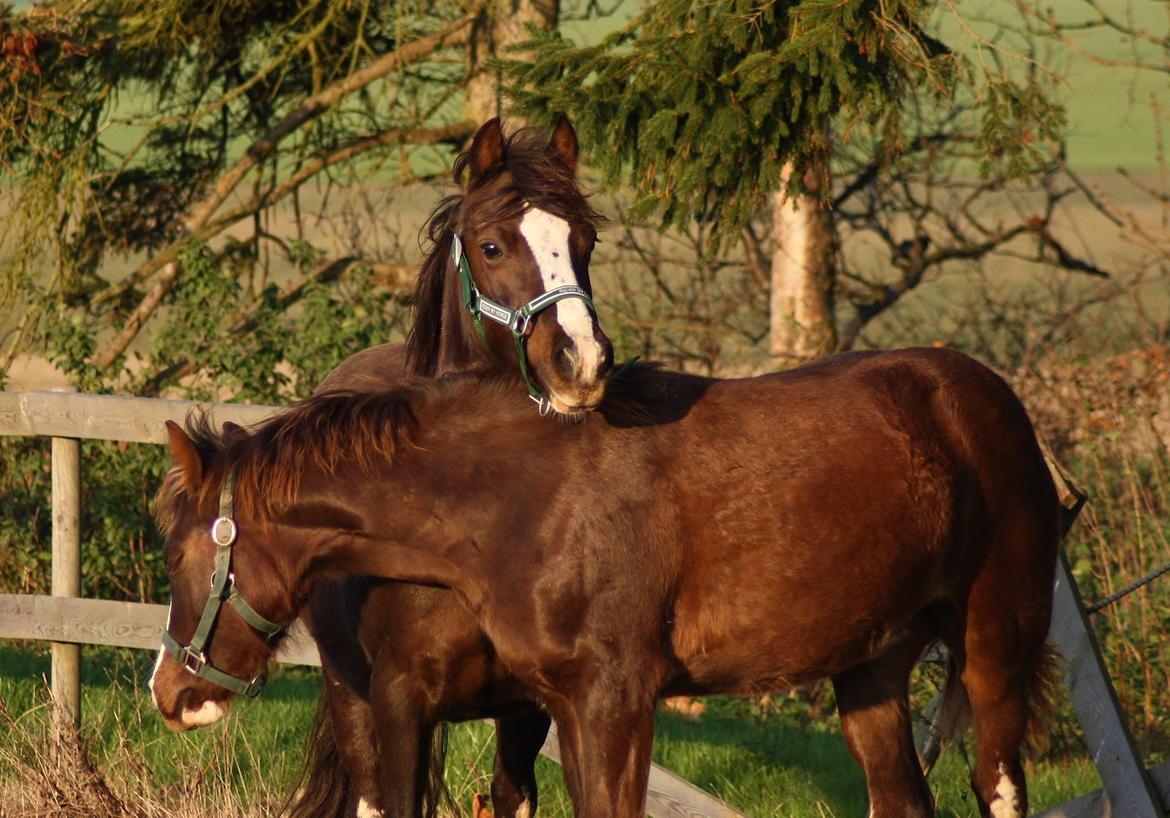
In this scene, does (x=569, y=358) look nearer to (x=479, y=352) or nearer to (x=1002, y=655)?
(x=479, y=352)

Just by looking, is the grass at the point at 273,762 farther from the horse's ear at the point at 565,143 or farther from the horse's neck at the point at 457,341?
the horse's ear at the point at 565,143

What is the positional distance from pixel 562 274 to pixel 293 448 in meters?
0.80

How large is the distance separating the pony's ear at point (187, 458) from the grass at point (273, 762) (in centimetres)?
96

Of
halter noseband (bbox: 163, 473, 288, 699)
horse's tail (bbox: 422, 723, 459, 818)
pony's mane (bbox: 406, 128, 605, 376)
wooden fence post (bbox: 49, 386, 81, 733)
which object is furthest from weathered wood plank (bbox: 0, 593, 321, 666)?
halter noseband (bbox: 163, 473, 288, 699)

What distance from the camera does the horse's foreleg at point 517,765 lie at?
452cm

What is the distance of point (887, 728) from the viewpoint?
4.49m

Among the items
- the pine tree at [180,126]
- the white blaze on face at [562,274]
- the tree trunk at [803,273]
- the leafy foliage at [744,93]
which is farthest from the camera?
the pine tree at [180,126]

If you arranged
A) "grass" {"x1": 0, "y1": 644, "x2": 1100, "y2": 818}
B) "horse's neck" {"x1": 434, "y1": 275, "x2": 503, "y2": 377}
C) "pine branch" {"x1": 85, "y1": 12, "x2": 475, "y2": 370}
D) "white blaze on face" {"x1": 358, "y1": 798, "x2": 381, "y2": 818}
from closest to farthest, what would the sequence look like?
"horse's neck" {"x1": 434, "y1": 275, "x2": 503, "y2": 377} < "white blaze on face" {"x1": 358, "y1": 798, "x2": 381, "y2": 818} < "grass" {"x1": 0, "y1": 644, "x2": 1100, "y2": 818} < "pine branch" {"x1": 85, "y1": 12, "x2": 475, "y2": 370}

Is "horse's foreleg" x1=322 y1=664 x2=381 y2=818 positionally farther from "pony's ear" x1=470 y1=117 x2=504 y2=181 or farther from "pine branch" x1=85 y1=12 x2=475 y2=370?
"pine branch" x1=85 y1=12 x2=475 y2=370

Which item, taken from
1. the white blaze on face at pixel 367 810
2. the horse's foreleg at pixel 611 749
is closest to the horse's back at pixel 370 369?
the white blaze on face at pixel 367 810

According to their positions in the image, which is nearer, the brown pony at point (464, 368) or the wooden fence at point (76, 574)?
the brown pony at point (464, 368)

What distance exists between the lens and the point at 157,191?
12.2 metres

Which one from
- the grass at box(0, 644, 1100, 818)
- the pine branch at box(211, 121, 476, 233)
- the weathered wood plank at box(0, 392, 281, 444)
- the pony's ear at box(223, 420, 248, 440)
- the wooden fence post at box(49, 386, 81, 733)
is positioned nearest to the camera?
the pony's ear at box(223, 420, 248, 440)

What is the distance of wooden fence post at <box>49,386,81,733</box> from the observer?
5.96m
